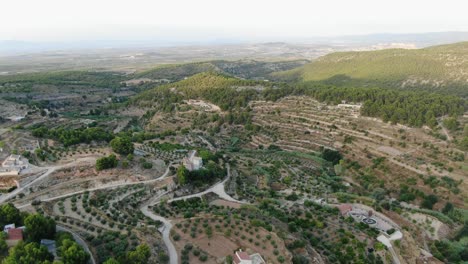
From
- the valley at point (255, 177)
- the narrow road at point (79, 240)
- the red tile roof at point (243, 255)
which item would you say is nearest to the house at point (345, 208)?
the valley at point (255, 177)

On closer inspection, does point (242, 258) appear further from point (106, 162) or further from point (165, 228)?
point (106, 162)

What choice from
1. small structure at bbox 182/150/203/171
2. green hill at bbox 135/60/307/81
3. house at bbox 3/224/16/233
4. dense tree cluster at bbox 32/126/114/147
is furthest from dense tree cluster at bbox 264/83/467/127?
green hill at bbox 135/60/307/81

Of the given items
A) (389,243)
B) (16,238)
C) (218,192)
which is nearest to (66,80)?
(218,192)

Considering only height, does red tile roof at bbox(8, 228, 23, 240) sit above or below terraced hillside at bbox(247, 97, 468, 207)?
above

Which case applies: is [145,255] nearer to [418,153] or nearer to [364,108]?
[418,153]

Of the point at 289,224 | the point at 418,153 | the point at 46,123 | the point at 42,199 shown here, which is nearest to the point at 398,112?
the point at 418,153

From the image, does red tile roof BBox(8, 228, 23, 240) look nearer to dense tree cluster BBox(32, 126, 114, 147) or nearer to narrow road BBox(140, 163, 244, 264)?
narrow road BBox(140, 163, 244, 264)

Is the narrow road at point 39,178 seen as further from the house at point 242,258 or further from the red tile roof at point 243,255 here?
the red tile roof at point 243,255
